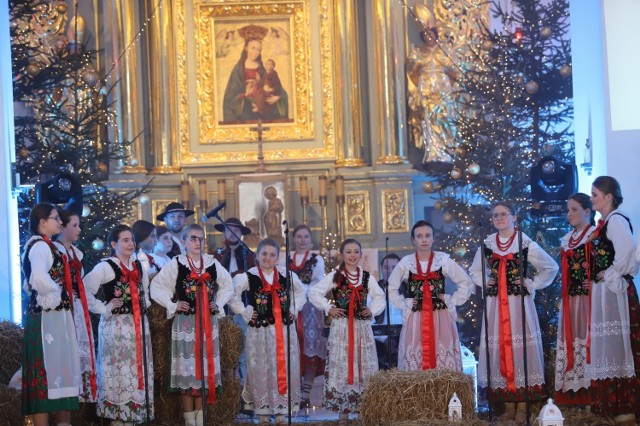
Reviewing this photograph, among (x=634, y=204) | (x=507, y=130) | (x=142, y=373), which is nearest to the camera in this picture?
(x=142, y=373)

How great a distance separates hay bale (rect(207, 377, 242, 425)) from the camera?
27.4ft

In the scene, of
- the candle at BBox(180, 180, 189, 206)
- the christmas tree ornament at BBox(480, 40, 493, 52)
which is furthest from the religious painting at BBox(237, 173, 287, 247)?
the christmas tree ornament at BBox(480, 40, 493, 52)

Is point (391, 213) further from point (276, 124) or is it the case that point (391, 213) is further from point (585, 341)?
point (585, 341)

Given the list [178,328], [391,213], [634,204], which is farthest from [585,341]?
[391,213]

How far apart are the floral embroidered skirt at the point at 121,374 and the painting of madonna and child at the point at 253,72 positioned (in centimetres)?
627

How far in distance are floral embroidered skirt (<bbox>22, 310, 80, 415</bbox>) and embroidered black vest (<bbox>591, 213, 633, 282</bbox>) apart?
3761mm

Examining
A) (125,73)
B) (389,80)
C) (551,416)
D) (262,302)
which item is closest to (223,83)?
(125,73)

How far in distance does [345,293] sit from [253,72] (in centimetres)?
610

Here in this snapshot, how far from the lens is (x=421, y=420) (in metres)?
7.25

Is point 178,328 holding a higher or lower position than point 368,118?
lower

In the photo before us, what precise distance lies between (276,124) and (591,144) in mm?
5367

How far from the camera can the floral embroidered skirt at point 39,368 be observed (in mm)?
7457

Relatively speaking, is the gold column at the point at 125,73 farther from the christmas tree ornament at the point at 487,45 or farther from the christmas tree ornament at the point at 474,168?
the christmas tree ornament at the point at 487,45

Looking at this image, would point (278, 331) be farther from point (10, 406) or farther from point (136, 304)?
point (10, 406)
